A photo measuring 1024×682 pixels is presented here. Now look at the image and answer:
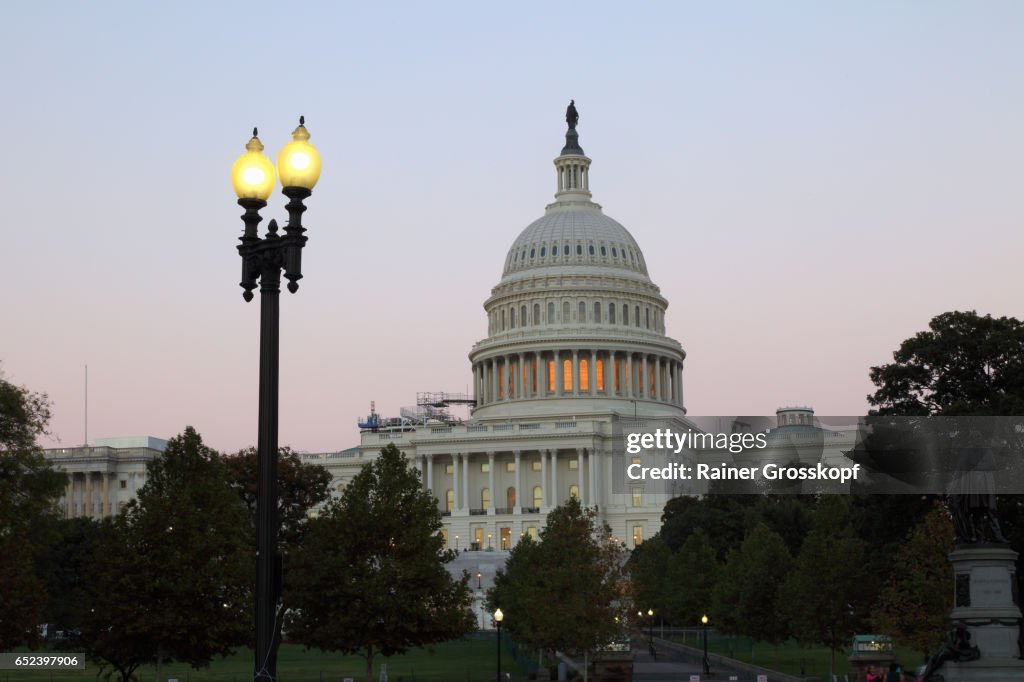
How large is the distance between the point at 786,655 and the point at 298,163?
235ft

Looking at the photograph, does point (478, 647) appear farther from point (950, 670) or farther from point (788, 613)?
point (950, 670)

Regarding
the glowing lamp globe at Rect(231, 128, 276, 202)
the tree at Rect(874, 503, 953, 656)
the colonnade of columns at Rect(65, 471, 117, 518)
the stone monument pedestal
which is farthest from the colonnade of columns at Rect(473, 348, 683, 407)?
the glowing lamp globe at Rect(231, 128, 276, 202)

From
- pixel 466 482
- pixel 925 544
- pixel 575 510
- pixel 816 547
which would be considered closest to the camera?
pixel 925 544

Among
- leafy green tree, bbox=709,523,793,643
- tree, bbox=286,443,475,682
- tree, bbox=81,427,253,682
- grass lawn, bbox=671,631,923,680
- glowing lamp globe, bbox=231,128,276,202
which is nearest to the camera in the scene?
glowing lamp globe, bbox=231,128,276,202

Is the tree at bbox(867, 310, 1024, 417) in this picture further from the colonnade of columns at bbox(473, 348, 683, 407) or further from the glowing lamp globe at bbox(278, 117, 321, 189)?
the colonnade of columns at bbox(473, 348, 683, 407)

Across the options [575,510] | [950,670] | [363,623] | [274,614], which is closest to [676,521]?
[575,510]

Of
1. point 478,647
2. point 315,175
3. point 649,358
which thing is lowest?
point 478,647

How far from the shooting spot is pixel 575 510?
7694 cm

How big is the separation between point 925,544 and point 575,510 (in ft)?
77.9

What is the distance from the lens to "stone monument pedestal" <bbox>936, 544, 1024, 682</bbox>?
3272cm

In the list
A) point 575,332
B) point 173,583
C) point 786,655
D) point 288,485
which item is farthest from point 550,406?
point 173,583

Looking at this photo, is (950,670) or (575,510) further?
(575,510)

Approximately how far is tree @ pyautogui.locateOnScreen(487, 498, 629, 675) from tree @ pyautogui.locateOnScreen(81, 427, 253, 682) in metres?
19.9

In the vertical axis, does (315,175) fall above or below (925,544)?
above
